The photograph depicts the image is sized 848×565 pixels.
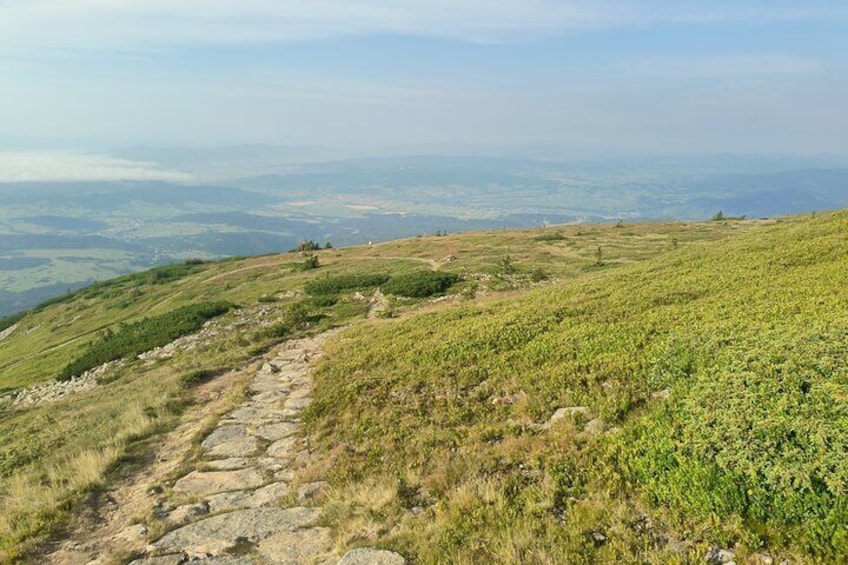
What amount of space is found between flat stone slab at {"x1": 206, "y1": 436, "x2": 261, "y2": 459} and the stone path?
0.08ft

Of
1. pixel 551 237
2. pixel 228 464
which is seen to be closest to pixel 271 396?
pixel 228 464

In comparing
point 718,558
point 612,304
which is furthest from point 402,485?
point 612,304

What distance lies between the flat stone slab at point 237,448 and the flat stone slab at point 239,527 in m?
2.93

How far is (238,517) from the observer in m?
8.94

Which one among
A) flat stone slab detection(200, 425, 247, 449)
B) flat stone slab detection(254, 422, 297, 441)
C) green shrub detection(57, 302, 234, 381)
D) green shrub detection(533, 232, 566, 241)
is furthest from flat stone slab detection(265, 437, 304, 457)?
green shrub detection(533, 232, 566, 241)

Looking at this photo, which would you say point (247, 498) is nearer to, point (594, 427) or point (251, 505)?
point (251, 505)

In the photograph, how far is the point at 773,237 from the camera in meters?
26.7

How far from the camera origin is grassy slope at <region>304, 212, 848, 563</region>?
6488mm

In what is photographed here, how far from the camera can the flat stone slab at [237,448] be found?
1186 cm

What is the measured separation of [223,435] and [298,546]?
613 centimetres

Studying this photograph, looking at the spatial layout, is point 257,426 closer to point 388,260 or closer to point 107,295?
point 388,260

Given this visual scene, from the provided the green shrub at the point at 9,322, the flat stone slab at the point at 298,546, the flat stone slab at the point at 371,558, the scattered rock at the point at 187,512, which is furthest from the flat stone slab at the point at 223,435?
the green shrub at the point at 9,322

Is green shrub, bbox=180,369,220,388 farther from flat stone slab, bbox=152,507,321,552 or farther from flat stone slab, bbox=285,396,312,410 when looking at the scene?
flat stone slab, bbox=152,507,321,552

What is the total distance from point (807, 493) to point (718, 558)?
141 cm
